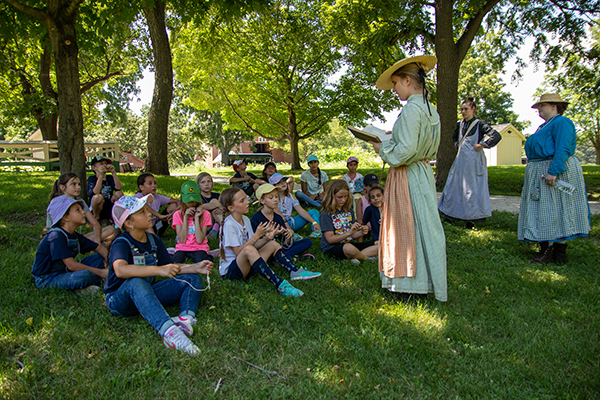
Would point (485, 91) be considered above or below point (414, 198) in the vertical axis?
above

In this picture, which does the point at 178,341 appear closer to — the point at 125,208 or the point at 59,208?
the point at 125,208

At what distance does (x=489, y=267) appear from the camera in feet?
15.3

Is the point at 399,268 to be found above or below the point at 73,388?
above

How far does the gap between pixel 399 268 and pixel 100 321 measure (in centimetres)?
257

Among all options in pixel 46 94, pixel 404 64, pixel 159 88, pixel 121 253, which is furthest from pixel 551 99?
pixel 46 94

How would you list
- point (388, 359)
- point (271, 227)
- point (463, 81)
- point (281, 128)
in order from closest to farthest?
point (388, 359)
point (271, 227)
point (281, 128)
point (463, 81)

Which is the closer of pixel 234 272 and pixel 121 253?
pixel 121 253

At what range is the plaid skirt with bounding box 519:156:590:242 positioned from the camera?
4605mm

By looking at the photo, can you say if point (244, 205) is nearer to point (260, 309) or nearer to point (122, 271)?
point (260, 309)

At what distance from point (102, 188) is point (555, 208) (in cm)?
657

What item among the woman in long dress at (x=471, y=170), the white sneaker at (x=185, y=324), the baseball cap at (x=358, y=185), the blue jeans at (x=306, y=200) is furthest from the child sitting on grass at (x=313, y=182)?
the white sneaker at (x=185, y=324)

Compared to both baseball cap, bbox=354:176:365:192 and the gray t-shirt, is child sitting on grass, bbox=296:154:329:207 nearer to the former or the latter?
baseball cap, bbox=354:176:365:192

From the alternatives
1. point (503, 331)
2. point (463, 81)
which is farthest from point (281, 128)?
point (463, 81)

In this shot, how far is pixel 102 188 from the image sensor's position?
6336 mm
